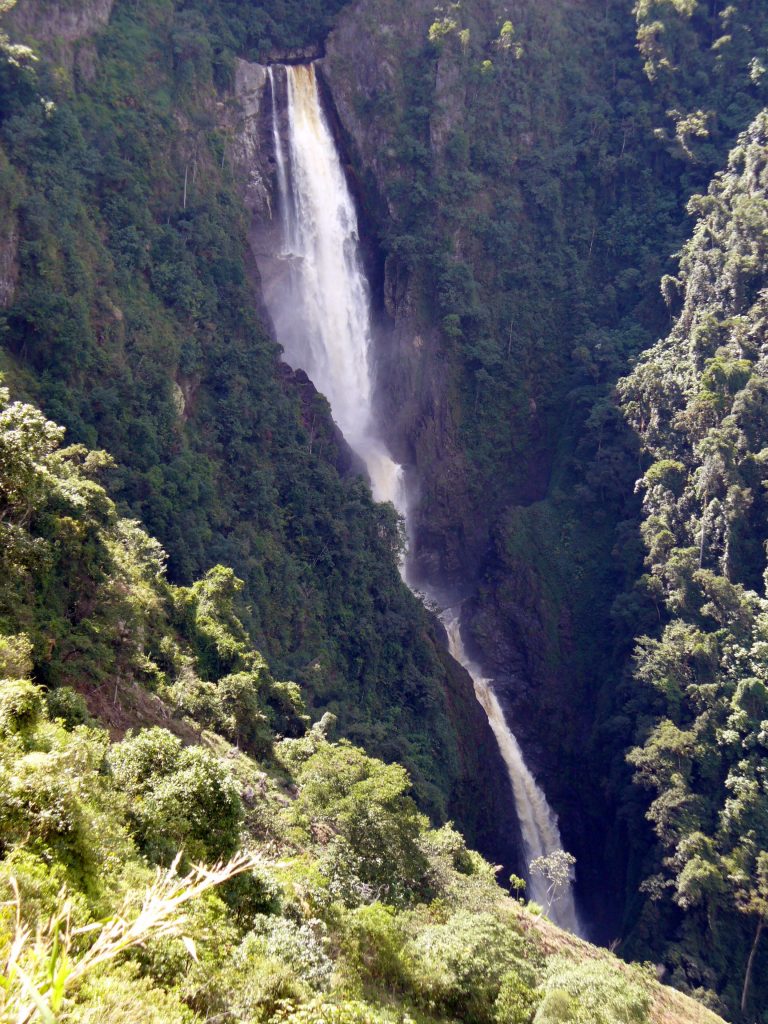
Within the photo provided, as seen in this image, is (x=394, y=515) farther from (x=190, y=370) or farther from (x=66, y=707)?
(x=66, y=707)

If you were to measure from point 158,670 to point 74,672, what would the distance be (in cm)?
343

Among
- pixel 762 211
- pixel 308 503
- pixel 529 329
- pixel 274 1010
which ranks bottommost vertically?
pixel 274 1010

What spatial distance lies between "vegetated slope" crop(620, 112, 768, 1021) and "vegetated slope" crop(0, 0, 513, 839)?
23.7 feet

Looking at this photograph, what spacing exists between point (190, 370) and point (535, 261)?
22080 millimetres

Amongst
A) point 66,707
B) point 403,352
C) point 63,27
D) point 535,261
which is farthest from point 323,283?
point 66,707

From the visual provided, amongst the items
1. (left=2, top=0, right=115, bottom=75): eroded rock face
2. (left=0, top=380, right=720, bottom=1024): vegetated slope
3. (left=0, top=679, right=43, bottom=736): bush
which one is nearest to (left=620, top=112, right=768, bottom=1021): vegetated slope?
(left=0, top=380, right=720, bottom=1024): vegetated slope

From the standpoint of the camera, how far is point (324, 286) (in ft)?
127

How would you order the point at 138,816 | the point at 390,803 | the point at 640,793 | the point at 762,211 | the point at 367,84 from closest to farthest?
the point at 138,816 → the point at 390,803 → the point at 640,793 → the point at 762,211 → the point at 367,84

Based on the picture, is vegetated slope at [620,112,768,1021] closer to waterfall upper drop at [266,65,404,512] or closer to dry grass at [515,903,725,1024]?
dry grass at [515,903,725,1024]

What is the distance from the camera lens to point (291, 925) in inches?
339

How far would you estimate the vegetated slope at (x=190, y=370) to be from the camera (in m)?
25.0

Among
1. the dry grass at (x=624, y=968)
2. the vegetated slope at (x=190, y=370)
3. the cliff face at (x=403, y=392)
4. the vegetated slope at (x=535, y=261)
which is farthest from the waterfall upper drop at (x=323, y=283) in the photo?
the dry grass at (x=624, y=968)

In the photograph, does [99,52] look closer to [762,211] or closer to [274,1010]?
[762,211]

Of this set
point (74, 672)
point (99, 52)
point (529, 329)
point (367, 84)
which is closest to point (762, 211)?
point (529, 329)
